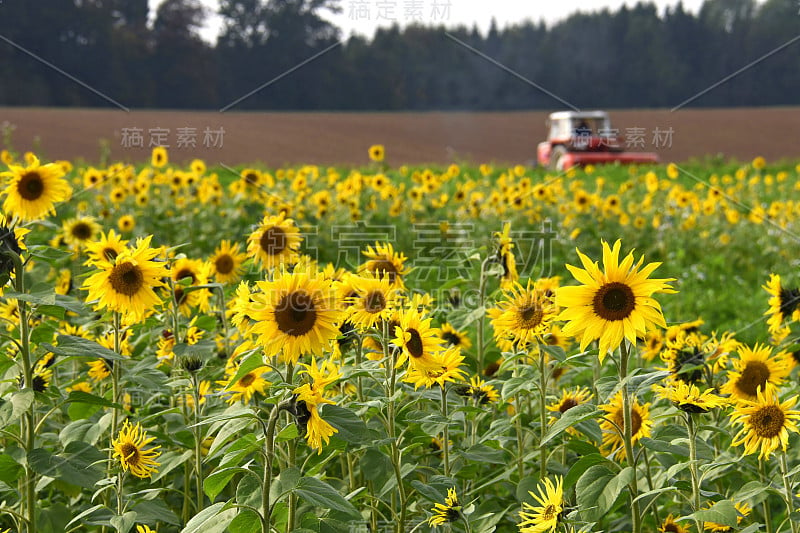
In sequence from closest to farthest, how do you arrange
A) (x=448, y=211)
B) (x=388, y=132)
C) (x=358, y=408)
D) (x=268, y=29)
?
(x=358, y=408), (x=448, y=211), (x=268, y=29), (x=388, y=132)

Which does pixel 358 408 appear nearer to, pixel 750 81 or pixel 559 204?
pixel 559 204

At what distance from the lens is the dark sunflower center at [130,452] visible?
2356 millimetres

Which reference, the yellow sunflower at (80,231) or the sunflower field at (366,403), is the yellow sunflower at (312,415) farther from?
the yellow sunflower at (80,231)

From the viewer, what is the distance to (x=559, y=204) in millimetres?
9492

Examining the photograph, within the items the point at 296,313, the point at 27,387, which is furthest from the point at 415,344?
the point at 27,387

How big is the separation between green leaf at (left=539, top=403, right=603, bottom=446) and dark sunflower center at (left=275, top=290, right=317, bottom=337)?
62 cm

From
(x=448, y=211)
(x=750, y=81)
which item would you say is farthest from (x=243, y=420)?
(x=750, y=81)

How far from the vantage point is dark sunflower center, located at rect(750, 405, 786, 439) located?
211cm

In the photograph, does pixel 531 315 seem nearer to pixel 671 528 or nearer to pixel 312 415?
pixel 671 528

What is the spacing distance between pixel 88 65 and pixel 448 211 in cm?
2803

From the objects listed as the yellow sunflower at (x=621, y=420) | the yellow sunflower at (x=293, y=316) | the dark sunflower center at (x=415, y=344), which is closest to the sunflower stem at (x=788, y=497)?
the yellow sunflower at (x=621, y=420)

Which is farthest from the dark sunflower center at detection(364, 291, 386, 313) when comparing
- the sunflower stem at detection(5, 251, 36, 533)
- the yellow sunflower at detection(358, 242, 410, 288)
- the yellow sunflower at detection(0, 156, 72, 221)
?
the yellow sunflower at detection(0, 156, 72, 221)

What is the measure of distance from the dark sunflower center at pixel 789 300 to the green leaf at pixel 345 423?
185cm

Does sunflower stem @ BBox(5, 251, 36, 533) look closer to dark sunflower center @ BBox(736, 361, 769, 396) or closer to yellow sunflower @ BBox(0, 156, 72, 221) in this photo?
yellow sunflower @ BBox(0, 156, 72, 221)
